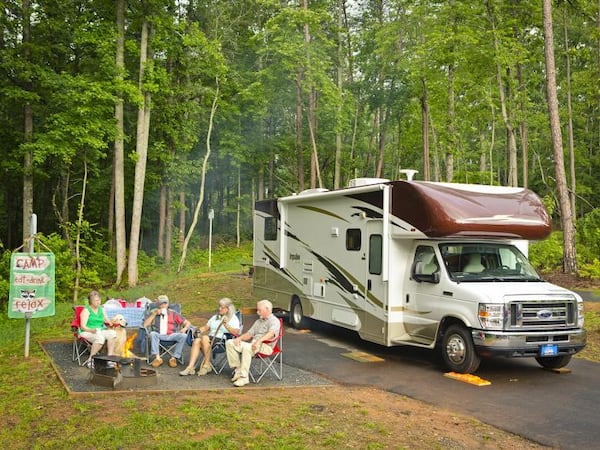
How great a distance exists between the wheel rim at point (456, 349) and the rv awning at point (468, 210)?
5.07ft

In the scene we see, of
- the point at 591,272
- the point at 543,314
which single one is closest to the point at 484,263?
the point at 543,314

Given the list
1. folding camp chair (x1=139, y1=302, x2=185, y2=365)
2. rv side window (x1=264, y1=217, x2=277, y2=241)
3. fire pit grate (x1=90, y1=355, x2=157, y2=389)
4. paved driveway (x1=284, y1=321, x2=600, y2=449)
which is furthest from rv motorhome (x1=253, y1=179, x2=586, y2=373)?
fire pit grate (x1=90, y1=355, x2=157, y2=389)

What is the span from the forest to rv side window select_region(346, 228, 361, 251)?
3.19 m

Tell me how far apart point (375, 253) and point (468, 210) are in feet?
6.05

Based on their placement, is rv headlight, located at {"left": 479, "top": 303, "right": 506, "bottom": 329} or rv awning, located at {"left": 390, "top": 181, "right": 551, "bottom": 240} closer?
rv headlight, located at {"left": 479, "top": 303, "right": 506, "bottom": 329}

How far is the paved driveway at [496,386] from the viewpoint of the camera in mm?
6410

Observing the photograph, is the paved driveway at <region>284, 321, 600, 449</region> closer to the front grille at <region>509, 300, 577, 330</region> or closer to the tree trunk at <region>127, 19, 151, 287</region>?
the front grille at <region>509, 300, 577, 330</region>

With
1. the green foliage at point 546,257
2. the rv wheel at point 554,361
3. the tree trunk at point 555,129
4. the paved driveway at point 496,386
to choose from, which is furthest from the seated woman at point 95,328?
the green foliage at point 546,257

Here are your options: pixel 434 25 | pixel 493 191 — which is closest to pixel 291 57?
pixel 434 25

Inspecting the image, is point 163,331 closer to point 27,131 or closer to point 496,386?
point 496,386

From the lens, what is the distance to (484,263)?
944 cm

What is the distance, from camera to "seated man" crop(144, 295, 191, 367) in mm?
8808

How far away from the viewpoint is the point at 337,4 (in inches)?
1310

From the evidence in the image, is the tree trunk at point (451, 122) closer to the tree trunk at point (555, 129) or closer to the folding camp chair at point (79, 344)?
the tree trunk at point (555, 129)
